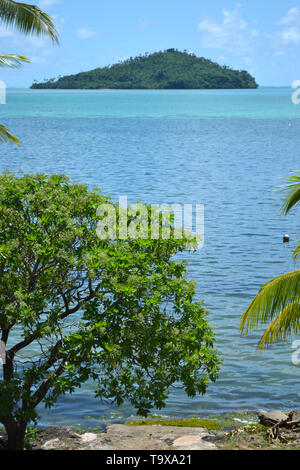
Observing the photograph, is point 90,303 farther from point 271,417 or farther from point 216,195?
point 216,195

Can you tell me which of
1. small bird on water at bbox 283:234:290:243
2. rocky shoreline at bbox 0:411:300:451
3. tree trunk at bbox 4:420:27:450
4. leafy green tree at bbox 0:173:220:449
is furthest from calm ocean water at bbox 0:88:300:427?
leafy green tree at bbox 0:173:220:449

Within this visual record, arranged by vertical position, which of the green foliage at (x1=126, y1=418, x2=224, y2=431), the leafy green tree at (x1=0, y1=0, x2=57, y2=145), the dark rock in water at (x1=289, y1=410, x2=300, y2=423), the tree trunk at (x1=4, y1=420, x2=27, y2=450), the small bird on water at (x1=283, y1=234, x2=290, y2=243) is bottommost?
the green foliage at (x1=126, y1=418, x2=224, y2=431)

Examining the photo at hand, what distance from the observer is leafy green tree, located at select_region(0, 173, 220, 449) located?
393 inches

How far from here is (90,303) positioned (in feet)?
33.6

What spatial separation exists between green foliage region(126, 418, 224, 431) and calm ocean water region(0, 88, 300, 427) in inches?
26.1

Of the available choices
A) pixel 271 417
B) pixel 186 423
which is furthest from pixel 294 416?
pixel 186 423

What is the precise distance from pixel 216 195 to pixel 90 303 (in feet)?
110

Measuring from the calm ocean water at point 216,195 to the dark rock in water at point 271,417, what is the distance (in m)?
1.30

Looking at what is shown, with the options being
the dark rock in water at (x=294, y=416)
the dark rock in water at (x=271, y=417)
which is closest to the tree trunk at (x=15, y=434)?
the dark rock in water at (x=271, y=417)

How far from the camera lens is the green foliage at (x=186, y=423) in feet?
44.9

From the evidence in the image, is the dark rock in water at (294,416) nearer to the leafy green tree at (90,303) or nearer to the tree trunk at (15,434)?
the leafy green tree at (90,303)

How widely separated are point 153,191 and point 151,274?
3405 centimetres

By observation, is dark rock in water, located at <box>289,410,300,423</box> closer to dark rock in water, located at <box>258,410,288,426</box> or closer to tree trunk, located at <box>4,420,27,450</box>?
dark rock in water, located at <box>258,410,288,426</box>

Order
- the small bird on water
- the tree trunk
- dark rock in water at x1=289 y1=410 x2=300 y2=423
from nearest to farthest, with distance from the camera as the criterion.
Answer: the tree trunk, dark rock in water at x1=289 y1=410 x2=300 y2=423, the small bird on water
